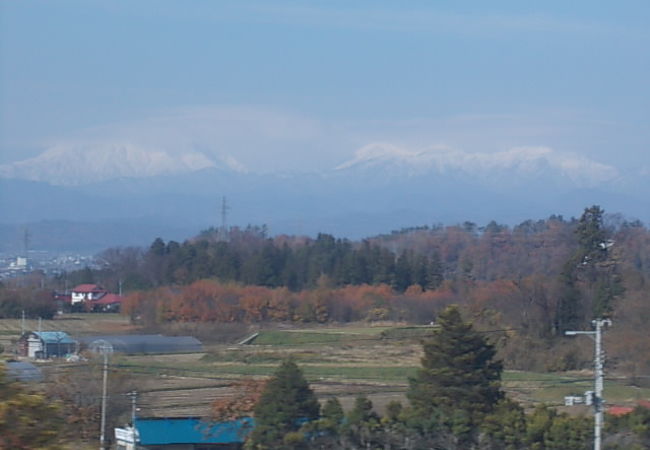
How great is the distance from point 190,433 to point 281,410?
1.42 m

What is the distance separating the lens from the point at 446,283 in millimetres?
29312

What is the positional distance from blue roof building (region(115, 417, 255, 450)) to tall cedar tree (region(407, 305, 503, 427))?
194 centimetres

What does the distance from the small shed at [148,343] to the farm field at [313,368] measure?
0.67ft

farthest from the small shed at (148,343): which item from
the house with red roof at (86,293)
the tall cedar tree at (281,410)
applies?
the house with red roof at (86,293)

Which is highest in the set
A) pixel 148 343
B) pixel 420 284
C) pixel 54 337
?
pixel 420 284

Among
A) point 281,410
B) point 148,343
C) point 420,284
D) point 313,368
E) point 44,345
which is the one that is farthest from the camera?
point 420,284

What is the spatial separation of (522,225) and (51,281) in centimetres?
2694

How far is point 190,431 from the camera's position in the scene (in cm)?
1086

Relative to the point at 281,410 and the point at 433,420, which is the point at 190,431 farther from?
the point at 433,420

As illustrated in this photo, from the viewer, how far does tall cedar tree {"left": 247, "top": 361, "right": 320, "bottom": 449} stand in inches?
381

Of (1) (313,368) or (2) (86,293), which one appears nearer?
(1) (313,368)

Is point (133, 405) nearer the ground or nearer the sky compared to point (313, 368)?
nearer the sky

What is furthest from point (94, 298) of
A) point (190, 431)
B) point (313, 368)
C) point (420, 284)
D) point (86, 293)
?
point (190, 431)

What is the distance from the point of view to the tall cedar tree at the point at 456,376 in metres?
10.4
